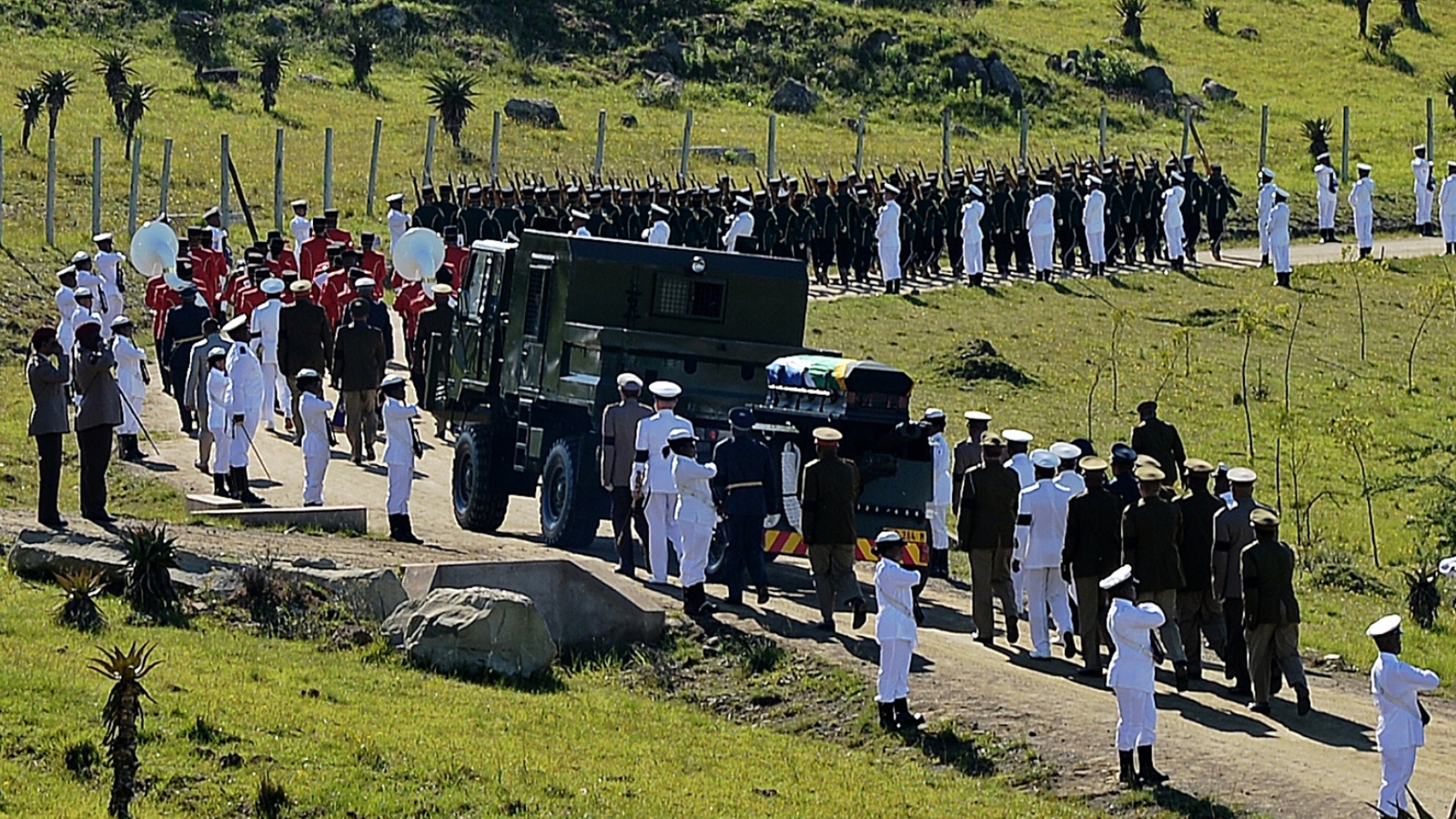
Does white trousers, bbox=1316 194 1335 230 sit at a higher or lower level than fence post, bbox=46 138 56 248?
higher

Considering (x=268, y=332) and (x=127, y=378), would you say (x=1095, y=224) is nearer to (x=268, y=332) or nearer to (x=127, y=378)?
(x=268, y=332)

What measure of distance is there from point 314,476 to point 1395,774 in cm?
1130

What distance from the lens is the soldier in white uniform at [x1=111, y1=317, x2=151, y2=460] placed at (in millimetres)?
23172

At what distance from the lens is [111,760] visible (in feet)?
40.4

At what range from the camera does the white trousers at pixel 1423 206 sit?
4391cm

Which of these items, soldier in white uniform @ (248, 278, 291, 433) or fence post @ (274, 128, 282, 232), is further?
fence post @ (274, 128, 282, 232)

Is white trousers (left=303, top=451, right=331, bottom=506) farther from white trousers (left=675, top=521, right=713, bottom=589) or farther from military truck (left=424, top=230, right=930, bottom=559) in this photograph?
white trousers (left=675, top=521, right=713, bottom=589)

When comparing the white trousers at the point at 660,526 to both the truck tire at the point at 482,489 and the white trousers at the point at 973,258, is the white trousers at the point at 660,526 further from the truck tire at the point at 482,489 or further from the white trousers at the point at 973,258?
the white trousers at the point at 973,258

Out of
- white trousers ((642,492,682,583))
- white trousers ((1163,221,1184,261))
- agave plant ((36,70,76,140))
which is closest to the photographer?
white trousers ((642,492,682,583))

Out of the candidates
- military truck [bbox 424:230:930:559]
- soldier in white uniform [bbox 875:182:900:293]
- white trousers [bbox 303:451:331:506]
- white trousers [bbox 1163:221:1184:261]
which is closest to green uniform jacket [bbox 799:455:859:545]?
military truck [bbox 424:230:930:559]

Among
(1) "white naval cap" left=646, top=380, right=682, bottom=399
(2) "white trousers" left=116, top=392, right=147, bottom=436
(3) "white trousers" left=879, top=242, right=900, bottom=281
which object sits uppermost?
(3) "white trousers" left=879, top=242, right=900, bottom=281

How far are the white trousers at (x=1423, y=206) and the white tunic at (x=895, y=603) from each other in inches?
1265

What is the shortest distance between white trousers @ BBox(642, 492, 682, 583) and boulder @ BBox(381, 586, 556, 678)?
2492mm

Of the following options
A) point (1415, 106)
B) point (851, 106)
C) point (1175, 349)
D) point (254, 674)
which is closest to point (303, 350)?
point (254, 674)
